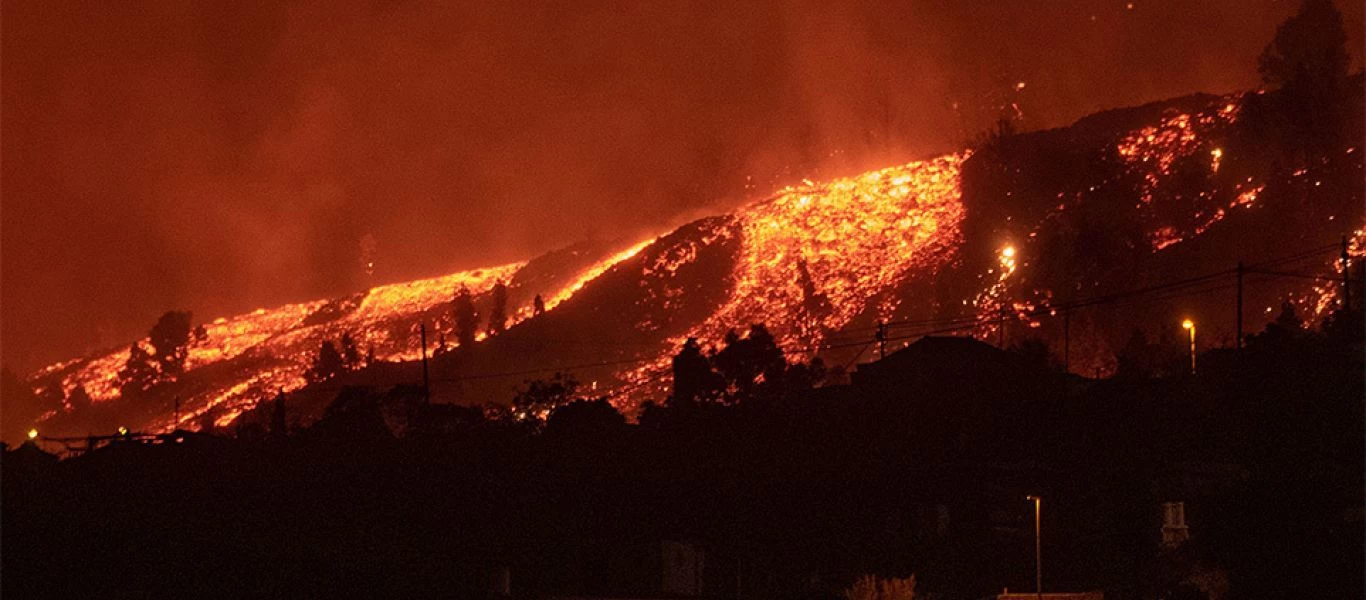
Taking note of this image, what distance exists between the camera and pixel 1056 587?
6156 cm

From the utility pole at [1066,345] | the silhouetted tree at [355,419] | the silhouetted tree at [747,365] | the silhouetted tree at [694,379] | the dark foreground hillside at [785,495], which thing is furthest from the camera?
the silhouetted tree at [747,365]

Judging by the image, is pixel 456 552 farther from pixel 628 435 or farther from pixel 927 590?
pixel 628 435

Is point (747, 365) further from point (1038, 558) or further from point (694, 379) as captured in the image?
point (1038, 558)

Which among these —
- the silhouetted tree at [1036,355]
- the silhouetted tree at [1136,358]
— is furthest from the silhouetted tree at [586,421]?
the silhouetted tree at [1136,358]

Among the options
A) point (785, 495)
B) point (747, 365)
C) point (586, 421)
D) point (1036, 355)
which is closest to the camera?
point (785, 495)

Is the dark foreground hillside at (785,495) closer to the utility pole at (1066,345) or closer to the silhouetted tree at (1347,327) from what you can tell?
the silhouetted tree at (1347,327)

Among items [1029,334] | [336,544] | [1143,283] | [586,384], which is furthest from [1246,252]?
[336,544]

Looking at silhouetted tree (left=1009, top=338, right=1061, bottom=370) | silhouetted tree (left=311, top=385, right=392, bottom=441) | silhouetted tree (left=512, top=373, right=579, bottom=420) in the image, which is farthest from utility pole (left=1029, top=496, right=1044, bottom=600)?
silhouetted tree (left=512, top=373, right=579, bottom=420)

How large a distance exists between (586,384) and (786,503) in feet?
402

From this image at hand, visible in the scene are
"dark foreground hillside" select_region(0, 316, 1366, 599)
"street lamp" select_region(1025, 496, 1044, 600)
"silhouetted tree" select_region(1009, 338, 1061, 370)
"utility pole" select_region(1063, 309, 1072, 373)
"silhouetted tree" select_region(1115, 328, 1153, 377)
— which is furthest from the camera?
"silhouetted tree" select_region(1115, 328, 1153, 377)

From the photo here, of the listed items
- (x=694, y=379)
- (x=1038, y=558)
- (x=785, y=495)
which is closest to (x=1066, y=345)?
(x=694, y=379)

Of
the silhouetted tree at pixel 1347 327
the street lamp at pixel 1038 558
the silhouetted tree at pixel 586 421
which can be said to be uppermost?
the silhouetted tree at pixel 1347 327

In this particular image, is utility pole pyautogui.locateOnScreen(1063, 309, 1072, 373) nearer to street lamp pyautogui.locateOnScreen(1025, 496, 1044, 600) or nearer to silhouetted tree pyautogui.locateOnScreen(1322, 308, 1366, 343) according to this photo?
silhouetted tree pyautogui.locateOnScreen(1322, 308, 1366, 343)

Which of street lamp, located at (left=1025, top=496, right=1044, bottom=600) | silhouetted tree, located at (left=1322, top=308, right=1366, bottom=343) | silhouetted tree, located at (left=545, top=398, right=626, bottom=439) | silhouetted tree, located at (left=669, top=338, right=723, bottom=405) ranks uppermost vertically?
silhouetted tree, located at (left=1322, top=308, right=1366, bottom=343)
